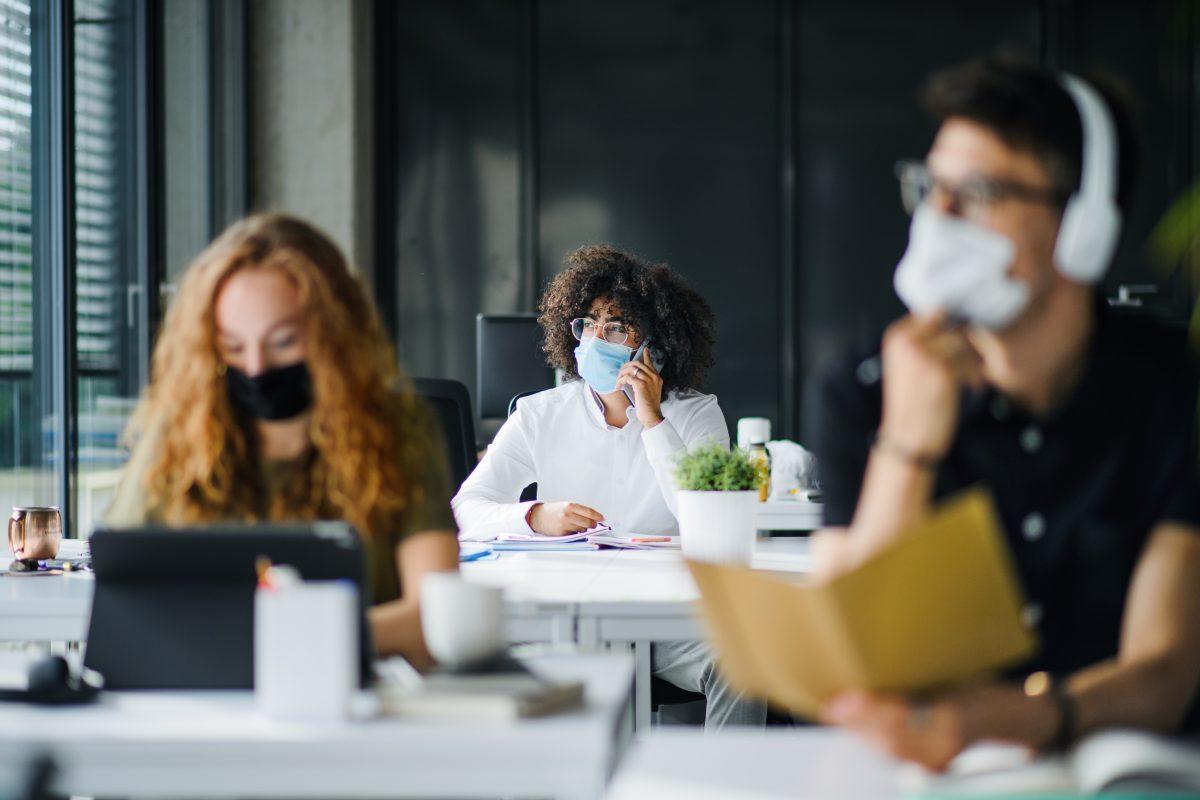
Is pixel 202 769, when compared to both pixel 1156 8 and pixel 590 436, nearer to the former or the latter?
pixel 590 436

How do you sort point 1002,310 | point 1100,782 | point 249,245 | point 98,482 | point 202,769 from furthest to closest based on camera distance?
point 98,482 → point 249,245 → point 1002,310 → point 202,769 → point 1100,782

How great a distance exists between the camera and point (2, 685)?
1442 mm

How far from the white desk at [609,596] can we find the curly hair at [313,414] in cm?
23

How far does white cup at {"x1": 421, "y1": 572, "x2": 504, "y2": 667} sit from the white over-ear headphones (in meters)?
0.70

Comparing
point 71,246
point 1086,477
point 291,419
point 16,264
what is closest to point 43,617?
point 291,419

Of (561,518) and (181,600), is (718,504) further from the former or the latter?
(181,600)

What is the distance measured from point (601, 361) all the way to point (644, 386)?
0.43 feet

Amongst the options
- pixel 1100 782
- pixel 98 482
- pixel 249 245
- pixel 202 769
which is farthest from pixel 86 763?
pixel 98 482

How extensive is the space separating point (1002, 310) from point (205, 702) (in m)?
0.93

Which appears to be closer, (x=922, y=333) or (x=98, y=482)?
(x=922, y=333)

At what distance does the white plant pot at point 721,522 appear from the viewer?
7.48ft

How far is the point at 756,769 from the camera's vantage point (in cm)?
114

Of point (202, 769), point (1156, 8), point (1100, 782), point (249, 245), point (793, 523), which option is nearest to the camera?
point (1100, 782)

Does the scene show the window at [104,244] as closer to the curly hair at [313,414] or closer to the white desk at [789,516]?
the white desk at [789,516]
